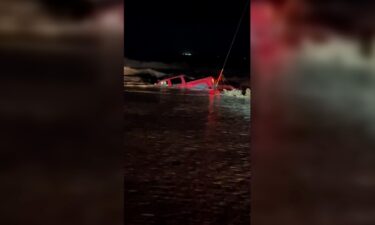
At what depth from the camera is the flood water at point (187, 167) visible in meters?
3.12

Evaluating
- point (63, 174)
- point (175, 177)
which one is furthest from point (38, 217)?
point (175, 177)

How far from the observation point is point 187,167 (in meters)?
4.39

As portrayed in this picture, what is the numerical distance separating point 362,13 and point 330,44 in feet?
0.40

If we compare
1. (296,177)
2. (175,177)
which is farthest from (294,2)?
(175,177)

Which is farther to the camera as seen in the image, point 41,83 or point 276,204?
point 276,204

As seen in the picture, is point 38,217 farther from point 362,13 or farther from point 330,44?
point 362,13

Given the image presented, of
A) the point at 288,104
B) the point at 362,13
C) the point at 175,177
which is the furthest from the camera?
the point at 175,177

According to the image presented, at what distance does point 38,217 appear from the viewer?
1.67 meters

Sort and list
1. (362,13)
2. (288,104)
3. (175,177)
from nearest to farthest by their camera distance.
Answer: (362,13)
(288,104)
(175,177)

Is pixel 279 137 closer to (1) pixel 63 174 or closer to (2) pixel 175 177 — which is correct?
(1) pixel 63 174

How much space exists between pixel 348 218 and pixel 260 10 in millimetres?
668

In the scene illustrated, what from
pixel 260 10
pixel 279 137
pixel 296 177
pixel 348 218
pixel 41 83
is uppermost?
pixel 260 10

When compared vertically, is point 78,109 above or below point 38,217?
above

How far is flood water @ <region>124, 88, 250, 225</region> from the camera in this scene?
312cm
